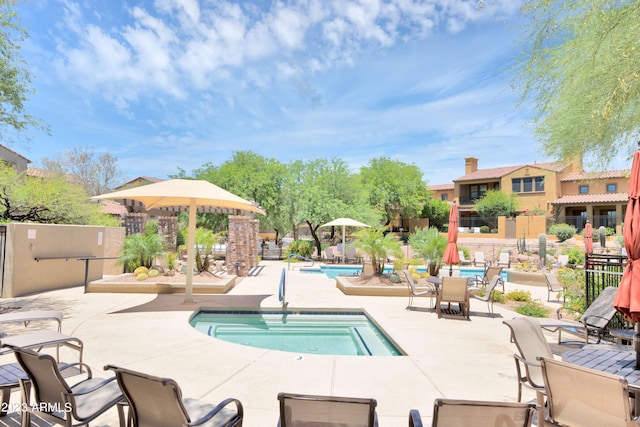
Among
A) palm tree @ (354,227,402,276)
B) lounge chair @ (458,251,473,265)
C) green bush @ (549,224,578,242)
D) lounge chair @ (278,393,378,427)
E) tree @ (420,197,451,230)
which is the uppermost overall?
tree @ (420,197,451,230)

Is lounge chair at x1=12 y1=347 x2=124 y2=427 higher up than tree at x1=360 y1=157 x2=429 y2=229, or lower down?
lower down

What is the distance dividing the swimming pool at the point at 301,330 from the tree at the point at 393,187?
30.1 m

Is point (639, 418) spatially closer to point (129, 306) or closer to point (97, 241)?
point (129, 306)

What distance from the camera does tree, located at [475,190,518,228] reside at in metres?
38.1

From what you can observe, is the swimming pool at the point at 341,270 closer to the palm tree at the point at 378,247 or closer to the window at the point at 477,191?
the palm tree at the point at 378,247

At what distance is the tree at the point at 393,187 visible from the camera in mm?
38781

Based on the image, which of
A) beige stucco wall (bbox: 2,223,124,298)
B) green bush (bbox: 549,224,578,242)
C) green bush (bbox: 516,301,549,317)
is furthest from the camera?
green bush (bbox: 549,224,578,242)

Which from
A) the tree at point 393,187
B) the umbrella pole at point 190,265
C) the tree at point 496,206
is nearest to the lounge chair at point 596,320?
the umbrella pole at point 190,265

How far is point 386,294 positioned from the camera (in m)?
10.5

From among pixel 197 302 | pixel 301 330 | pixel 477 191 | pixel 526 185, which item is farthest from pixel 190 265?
pixel 477 191

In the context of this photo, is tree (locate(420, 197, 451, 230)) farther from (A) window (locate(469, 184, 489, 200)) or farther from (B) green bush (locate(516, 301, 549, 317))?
(B) green bush (locate(516, 301, 549, 317))

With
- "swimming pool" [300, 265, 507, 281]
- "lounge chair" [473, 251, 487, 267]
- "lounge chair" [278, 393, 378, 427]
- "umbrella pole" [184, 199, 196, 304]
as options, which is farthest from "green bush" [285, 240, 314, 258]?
"lounge chair" [278, 393, 378, 427]

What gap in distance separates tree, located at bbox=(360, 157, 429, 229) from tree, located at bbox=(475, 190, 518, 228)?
20.7 feet

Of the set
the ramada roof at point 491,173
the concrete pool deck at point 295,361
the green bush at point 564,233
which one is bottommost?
the concrete pool deck at point 295,361
